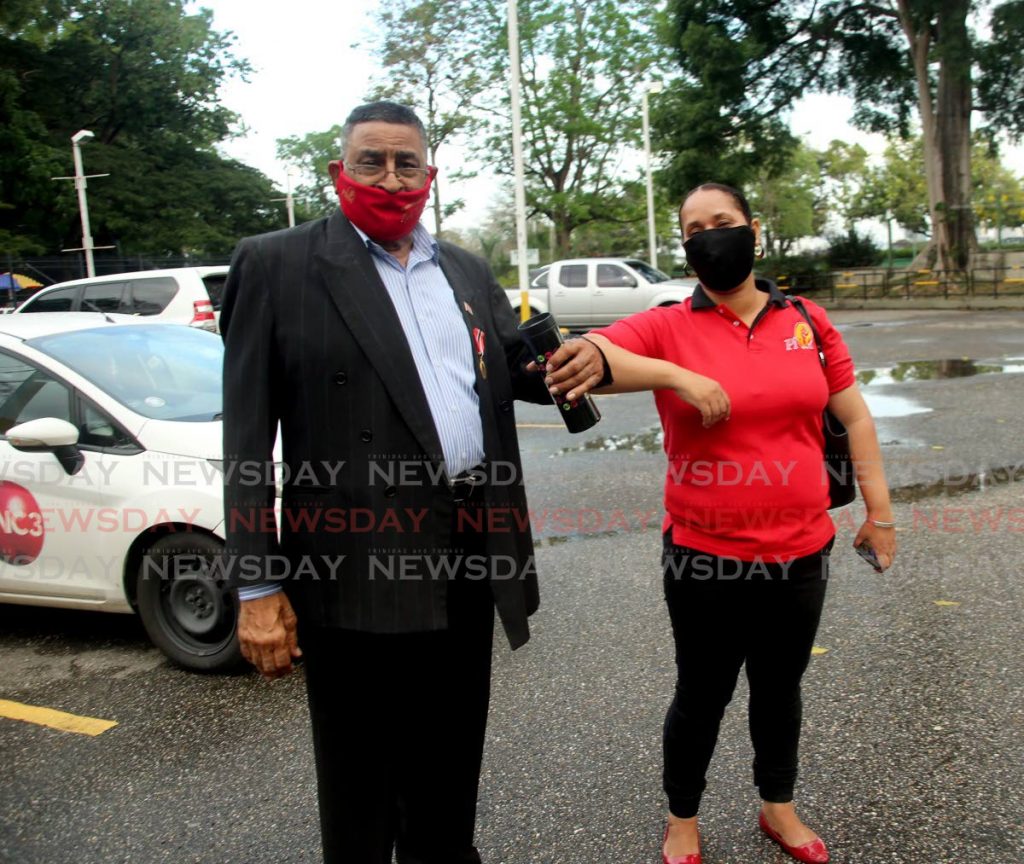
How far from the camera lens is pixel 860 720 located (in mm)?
3537

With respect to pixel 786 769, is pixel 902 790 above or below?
below

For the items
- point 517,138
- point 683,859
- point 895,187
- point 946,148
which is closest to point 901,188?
point 895,187

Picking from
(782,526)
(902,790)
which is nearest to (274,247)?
(782,526)

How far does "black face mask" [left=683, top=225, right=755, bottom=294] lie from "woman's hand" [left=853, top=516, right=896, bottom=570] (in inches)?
32.7

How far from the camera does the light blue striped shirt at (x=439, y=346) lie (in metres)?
2.26

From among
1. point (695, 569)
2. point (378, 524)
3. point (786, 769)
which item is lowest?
point (786, 769)

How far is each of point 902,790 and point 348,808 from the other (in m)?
1.82

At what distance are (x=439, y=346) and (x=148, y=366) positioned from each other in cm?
339

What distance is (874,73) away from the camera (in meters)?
30.8

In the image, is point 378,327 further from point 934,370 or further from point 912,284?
point 912,284

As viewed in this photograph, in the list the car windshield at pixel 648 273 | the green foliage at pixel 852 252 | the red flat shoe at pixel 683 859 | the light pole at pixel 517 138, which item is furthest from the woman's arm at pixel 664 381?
the green foliage at pixel 852 252

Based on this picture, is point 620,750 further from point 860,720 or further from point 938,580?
point 938,580

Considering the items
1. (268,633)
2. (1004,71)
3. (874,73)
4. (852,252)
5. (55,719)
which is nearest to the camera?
(268,633)

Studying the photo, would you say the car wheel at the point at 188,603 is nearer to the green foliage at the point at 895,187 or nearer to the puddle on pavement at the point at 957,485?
the puddle on pavement at the point at 957,485
